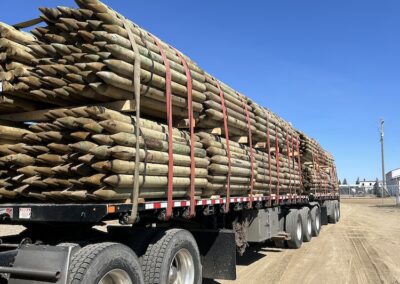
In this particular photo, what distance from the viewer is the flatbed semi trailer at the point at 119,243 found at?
407cm

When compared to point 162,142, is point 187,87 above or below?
above

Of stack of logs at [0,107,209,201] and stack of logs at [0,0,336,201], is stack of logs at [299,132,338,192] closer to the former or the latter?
stack of logs at [0,0,336,201]

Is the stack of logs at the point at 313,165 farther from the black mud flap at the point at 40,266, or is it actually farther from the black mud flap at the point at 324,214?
the black mud flap at the point at 40,266

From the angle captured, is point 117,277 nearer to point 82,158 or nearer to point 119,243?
point 119,243

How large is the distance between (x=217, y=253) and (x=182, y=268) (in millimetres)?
1236

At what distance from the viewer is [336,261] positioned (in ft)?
34.7

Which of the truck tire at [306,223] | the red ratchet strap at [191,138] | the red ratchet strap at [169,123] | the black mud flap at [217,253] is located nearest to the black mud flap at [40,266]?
the red ratchet strap at [169,123]

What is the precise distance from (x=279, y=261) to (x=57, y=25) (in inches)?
310

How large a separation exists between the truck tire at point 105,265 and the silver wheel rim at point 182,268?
1166 millimetres

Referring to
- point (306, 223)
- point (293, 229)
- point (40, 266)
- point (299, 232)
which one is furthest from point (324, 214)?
point (40, 266)

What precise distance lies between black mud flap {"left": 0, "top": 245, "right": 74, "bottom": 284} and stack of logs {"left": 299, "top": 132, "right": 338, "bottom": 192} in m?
12.6

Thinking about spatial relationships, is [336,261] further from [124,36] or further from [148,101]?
[124,36]

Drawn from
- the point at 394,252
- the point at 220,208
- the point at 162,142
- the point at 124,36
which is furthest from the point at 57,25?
the point at 394,252

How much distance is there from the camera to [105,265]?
4.27 m
